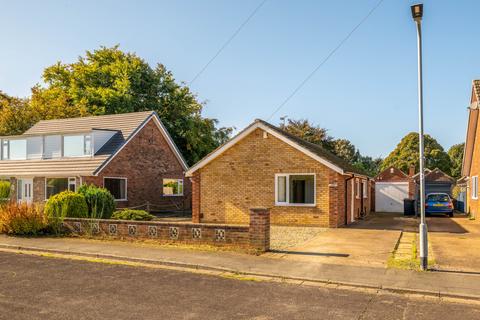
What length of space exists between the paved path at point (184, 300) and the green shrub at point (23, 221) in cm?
628

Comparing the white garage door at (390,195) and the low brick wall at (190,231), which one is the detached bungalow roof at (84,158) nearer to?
the low brick wall at (190,231)

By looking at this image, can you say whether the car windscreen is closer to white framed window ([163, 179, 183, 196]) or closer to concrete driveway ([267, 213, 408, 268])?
concrete driveway ([267, 213, 408, 268])

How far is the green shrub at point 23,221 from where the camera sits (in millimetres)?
15844

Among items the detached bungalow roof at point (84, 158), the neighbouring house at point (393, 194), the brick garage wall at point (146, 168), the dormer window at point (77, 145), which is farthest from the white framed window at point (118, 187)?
the neighbouring house at point (393, 194)

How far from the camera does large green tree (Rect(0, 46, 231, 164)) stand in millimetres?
37812

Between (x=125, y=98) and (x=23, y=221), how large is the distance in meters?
23.0

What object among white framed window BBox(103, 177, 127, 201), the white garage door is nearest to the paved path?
white framed window BBox(103, 177, 127, 201)

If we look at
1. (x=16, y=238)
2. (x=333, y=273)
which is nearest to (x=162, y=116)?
(x=16, y=238)

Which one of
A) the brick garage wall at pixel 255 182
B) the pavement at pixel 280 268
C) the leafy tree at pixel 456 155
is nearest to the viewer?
the pavement at pixel 280 268

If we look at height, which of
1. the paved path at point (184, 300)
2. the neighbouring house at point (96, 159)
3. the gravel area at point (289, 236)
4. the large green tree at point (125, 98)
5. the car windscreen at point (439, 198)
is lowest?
the paved path at point (184, 300)

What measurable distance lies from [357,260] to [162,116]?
29745mm

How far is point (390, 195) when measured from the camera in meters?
32.7

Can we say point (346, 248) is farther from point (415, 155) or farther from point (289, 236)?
point (415, 155)

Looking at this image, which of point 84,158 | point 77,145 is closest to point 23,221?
point 84,158
